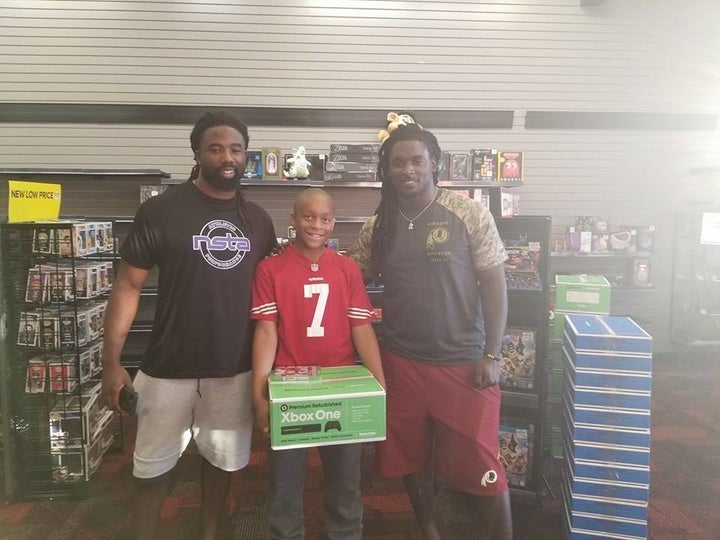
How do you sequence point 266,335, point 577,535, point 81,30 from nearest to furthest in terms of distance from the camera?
point 266,335 → point 577,535 → point 81,30

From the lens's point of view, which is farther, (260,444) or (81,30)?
(81,30)

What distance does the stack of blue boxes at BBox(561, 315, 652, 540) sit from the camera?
205cm

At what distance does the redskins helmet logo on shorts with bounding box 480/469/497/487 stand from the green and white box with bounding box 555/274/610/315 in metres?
1.14

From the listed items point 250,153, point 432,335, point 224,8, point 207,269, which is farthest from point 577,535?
point 224,8

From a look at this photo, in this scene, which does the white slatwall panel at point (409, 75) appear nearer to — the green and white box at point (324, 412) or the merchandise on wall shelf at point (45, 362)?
the merchandise on wall shelf at point (45, 362)

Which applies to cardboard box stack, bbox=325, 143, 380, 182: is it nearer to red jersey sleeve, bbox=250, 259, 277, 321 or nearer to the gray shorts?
red jersey sleeve, bbox=250, 259, 277, 321

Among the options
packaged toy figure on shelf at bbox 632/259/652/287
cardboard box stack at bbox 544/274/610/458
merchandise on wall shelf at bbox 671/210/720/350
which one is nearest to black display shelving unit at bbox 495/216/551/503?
cardboard box stack at bbox 544/274/610/458

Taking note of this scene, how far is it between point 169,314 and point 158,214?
1.26 ft

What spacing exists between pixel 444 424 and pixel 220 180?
4.26ft

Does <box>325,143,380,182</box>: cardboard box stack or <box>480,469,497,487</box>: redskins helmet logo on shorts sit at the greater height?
<box>325,143,380,182</box>: cardboard box stack

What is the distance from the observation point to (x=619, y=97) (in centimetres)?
517

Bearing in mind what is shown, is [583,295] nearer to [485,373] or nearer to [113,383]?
[485,373]

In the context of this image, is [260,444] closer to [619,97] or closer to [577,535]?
[577,535]

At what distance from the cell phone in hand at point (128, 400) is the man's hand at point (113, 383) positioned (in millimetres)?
28
